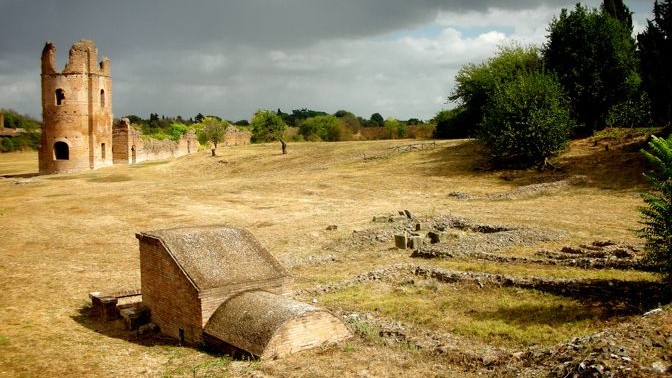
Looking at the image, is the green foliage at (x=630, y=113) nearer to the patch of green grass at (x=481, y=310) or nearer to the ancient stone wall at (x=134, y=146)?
the patch of green grass at (x=481, y=310)

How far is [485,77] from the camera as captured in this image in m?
52.9

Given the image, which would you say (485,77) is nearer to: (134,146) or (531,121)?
(531,121)

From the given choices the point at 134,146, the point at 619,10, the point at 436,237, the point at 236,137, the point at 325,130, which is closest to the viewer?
the point at 436,237

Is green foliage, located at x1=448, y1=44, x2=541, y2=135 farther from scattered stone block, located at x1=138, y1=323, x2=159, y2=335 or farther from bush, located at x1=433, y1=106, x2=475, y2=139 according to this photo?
scattered stone block, located at x1=138, y1=323, x2=159, y2=335

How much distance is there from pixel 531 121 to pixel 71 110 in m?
38.1

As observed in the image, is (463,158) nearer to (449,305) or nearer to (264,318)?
(449,305)

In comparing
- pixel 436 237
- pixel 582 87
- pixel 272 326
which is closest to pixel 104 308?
pixel 272 326

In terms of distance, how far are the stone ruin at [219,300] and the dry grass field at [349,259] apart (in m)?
0.38

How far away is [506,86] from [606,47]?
775 cm

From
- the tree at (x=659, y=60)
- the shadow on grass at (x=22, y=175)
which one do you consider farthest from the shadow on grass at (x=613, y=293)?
the shadow on grass at (x=22, y=175)

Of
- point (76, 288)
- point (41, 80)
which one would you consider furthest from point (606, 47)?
point (41, 80)

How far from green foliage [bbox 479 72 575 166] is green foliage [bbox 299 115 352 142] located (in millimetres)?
48547

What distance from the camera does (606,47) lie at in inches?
1676

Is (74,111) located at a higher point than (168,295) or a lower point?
higher
